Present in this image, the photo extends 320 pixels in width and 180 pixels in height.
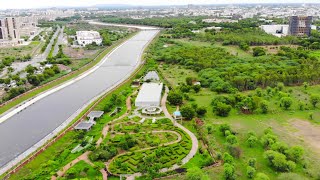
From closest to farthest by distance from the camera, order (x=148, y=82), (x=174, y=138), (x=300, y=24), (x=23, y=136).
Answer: (x=174, y=138)
(x=23, y=136)
(x=148, y=82)
(x=300, y=24)

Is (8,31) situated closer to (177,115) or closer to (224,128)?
(177,115)

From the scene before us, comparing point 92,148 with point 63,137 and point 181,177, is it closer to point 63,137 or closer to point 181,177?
point 63,137

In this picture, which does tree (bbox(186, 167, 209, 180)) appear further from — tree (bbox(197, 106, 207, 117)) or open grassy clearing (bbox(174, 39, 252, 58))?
open grassy clearing (bbox(174, 39, 252, 58))

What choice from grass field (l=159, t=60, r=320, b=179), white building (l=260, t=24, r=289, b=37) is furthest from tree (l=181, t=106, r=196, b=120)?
white building (l=260, t=24, r=289, b=37)

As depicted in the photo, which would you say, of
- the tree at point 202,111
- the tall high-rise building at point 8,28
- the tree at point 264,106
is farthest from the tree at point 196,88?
the tall high-rise building at point 8,28

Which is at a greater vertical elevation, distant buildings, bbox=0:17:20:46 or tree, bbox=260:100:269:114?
distant buildings, bbox=0:17:20:46

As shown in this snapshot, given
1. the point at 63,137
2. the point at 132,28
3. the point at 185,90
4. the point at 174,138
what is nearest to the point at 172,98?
the point at 185,90

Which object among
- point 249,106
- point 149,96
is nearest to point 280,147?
point 249,106

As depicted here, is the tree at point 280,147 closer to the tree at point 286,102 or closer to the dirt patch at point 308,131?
the dirt patch at point 308,131
